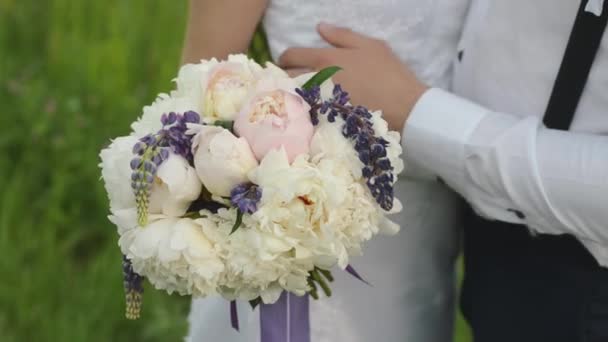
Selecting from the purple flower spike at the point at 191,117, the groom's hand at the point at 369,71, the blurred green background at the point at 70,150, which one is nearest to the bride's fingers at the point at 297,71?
the groom's hand at the point at 369,71

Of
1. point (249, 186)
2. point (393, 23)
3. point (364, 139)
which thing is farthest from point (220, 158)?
point (393, 23)

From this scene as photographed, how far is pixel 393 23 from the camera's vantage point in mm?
1363

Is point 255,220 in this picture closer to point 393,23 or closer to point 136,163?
point 136,163

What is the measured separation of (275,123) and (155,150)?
0.13 m

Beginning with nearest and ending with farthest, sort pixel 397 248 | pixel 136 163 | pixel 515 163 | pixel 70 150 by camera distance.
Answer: pixel 136 163, pixel 515 163, pixel 397 248, pixel 70 150

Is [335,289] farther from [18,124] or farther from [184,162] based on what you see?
[18,124]

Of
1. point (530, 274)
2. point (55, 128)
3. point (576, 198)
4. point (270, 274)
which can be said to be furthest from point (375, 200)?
point (55, 128)

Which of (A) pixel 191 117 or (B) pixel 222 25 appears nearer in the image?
(A) pixel 191 117

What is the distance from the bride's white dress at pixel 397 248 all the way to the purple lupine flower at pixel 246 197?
0.38 metres

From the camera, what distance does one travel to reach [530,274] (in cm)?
136

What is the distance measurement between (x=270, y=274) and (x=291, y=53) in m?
0.41

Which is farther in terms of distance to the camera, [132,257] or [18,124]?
[18,124]

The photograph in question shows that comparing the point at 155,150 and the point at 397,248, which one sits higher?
the point at 155,150

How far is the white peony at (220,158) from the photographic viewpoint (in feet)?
3.43
